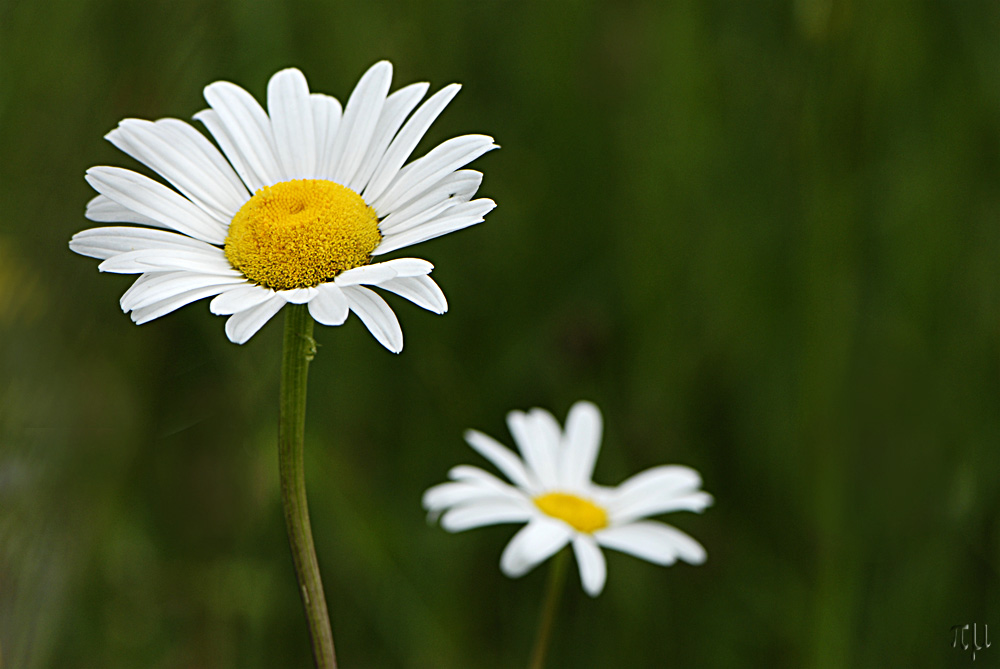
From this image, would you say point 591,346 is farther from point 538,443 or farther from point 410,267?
point 410,267

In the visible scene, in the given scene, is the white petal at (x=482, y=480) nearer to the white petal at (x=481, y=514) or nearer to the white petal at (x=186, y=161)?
the white petal at (x=481, y=514)

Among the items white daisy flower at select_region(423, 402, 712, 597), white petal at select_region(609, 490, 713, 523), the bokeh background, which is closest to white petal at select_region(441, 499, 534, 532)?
white daisy flower at select_region(423, 402, 712, 597)

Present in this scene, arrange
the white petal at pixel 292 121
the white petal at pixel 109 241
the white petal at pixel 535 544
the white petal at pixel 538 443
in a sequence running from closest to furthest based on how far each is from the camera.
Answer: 1. the white petal at pixel 109 241
2. the white petal at pixel 292 121
3. the white petal at pixel 535 544
4. the white petal at pixel 538 443

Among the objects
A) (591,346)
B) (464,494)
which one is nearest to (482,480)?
(464,494)

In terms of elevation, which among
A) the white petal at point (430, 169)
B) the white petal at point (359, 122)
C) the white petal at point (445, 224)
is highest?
the white petal at point (359, 122)

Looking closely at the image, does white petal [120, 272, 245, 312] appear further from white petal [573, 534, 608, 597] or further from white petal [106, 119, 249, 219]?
white petal [573, 534, 608, 597]

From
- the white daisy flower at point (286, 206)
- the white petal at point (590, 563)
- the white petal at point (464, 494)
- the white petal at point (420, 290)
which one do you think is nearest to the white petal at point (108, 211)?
the white daisy flower at point (286, 206)
